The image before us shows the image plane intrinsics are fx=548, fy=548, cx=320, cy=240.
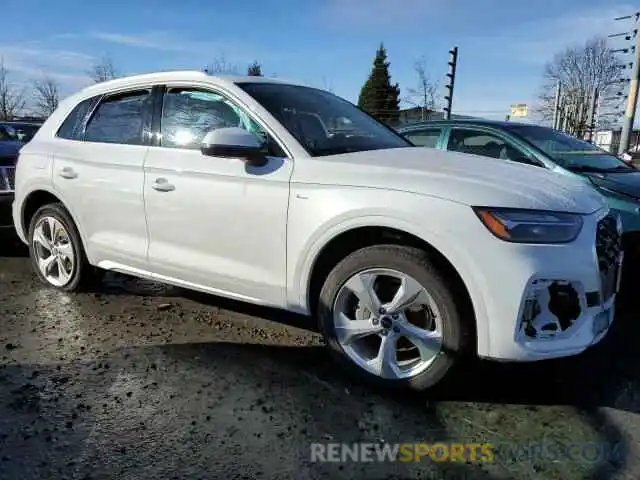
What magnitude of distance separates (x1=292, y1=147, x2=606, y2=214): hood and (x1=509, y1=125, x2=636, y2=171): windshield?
8.54ft

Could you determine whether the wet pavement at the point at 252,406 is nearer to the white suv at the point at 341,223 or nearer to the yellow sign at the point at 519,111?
the white suv at the point at 341,223

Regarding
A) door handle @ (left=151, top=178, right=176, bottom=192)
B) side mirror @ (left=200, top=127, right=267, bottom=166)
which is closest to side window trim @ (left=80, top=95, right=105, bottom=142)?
door handle @ (left=151, top=178, right=176, bottom=192)

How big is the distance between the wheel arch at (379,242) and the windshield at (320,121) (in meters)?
0.55

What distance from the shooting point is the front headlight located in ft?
8.35

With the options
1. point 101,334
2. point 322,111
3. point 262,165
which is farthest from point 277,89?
point 101,334

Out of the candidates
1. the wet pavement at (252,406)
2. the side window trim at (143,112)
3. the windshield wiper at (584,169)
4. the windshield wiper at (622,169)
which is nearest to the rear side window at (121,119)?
the side window trim at (143,112)

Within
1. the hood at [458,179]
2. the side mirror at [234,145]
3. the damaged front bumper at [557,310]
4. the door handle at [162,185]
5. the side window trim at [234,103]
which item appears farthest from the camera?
the door handle at [162,185]

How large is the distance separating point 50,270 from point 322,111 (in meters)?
2.77

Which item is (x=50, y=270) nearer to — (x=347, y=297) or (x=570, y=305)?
(x=347, y=297)

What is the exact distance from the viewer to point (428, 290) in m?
2.72

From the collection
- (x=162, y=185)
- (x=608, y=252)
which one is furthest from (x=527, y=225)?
(x=162, y=185)

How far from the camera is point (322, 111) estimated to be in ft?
12.4

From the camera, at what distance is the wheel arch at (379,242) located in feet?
8.59

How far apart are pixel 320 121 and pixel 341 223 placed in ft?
3.30
